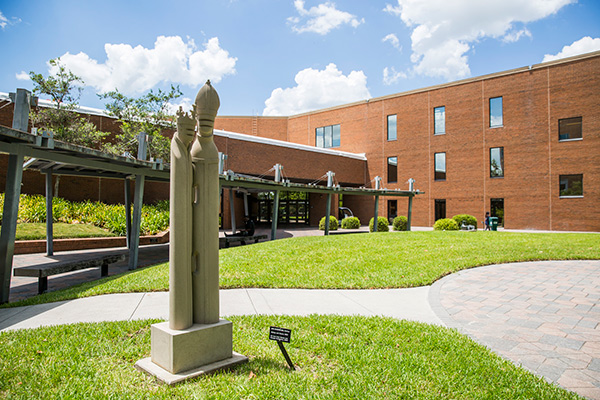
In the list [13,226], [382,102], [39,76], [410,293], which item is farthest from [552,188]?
[39,76]

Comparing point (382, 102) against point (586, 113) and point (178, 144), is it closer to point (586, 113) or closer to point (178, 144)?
point (586, 113)

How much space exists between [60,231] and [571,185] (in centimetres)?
3131

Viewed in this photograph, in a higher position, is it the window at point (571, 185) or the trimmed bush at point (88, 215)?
the window at point (571, 185)

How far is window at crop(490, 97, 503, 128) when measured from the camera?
30.6 meters

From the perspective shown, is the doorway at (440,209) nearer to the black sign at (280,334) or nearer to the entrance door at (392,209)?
the entrance door at (392,209)

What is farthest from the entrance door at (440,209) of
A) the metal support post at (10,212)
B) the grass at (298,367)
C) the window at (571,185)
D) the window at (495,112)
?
the metal support post at (10,212)

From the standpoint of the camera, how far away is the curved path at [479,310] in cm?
436

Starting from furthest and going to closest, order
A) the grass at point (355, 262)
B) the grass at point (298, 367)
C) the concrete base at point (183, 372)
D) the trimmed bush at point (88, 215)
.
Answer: the trimmed bush at point (88, 215), the grass at point (355, 262), the concrete base at point (183, 372), the grass at point (298, 367)

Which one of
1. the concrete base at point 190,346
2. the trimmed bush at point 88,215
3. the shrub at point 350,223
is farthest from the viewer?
the shrub at point 350,223

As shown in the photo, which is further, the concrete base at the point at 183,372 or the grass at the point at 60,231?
the grass at the point at 60,231

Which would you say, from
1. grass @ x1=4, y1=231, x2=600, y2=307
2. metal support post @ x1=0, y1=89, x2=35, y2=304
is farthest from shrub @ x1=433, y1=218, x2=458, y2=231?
metal support post @ x1=0, y1=89, x2=35, y2=304

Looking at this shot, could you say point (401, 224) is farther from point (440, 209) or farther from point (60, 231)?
point (60, 231)

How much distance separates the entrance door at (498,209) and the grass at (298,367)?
28811mm

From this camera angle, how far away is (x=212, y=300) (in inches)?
152
